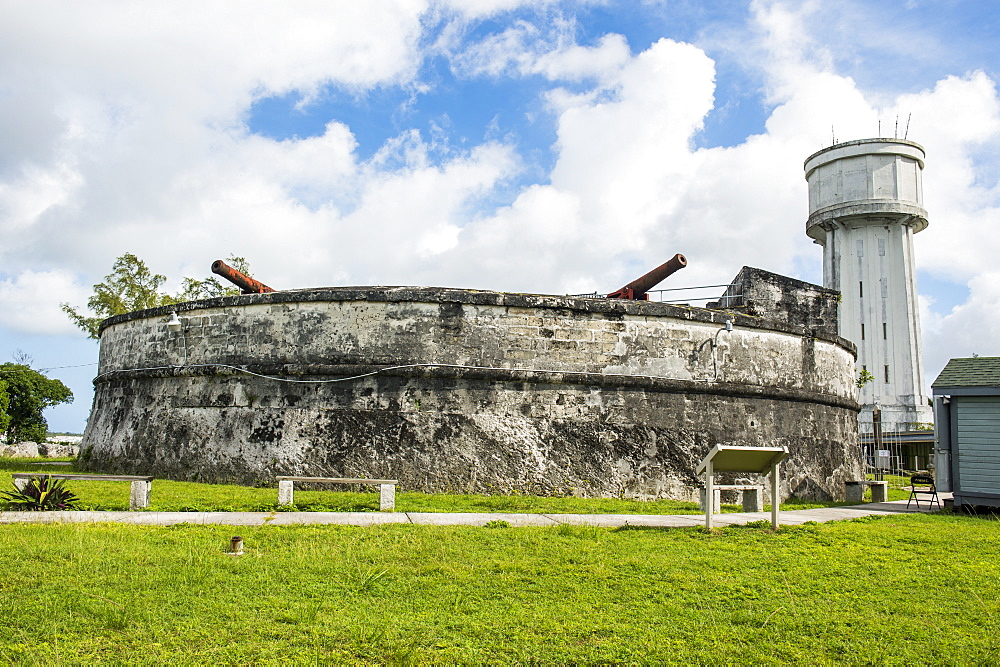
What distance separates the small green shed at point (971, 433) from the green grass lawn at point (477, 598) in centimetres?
447

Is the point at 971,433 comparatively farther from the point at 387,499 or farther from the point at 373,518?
the point at 373,518

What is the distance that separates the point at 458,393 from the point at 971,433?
766 cm

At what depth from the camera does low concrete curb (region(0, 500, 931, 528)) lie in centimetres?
760

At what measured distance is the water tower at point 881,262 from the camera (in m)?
33.1

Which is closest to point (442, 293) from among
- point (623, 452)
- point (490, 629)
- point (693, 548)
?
point (623, 452)

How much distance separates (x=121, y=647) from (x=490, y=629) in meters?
1.88

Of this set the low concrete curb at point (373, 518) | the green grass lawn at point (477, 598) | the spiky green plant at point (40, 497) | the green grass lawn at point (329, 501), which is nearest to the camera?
the green grass lawn at point (477, 598)

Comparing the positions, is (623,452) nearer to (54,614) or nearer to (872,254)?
(54,614)

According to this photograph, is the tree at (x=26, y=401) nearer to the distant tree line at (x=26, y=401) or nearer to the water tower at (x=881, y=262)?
the distant tree line at (x=26, y=401)

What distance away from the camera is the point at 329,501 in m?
9.59

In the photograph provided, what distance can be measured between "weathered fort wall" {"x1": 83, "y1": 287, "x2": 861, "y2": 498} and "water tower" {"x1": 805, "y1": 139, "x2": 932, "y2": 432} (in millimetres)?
23278

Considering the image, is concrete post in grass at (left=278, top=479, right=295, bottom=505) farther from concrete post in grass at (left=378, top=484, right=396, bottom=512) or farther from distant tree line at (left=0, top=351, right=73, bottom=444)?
distant tree line at (left=0, top=351, right=73, bottom=444)

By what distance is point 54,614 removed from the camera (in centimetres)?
422

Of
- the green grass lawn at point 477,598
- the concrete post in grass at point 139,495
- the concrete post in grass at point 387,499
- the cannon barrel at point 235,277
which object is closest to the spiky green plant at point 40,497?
the concrete post in grass at point 139,495
